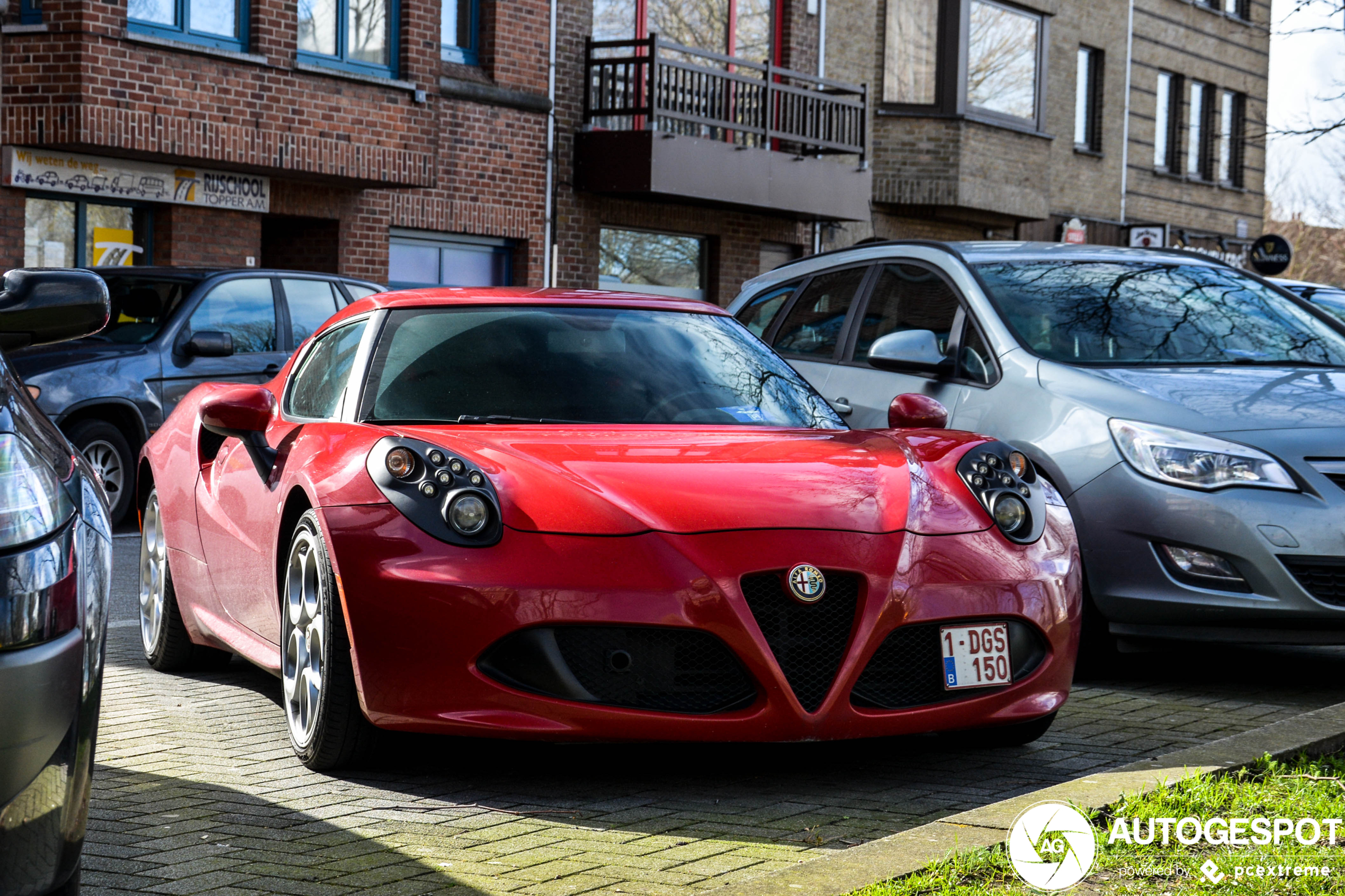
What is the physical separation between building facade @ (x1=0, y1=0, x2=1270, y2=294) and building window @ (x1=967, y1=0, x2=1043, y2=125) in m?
0.05

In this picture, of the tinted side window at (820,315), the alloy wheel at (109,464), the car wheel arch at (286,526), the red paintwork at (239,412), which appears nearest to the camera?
the car wheel arch at (286,526)

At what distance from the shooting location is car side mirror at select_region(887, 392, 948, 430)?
19.1ft

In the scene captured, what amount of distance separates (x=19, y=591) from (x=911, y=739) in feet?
10.6

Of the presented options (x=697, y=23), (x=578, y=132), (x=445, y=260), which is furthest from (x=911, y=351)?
(x=697, y=23)

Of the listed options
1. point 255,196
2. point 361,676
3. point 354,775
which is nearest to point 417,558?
point 361,676

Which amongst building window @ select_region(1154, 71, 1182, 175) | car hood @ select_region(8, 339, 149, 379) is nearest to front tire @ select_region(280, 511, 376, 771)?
car hood @ select_region(8, 339, 149, 379)

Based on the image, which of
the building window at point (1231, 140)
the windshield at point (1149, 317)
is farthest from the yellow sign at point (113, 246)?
the building window at point (1231, 140)

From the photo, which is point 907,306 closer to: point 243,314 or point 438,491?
point 438,491

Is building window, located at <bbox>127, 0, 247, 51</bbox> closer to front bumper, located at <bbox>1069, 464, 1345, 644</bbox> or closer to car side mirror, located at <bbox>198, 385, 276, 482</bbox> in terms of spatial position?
car side mirror, located at <bbox>198, 385, 276, 482</bbox>

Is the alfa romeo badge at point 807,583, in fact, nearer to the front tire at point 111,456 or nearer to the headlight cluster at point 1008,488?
the headlight cluster at point 1008,488

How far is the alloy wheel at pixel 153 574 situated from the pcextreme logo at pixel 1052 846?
3566 mm

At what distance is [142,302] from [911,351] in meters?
6.60

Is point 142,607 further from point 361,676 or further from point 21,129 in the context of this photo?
point 21,129

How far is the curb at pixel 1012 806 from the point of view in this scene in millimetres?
3523
